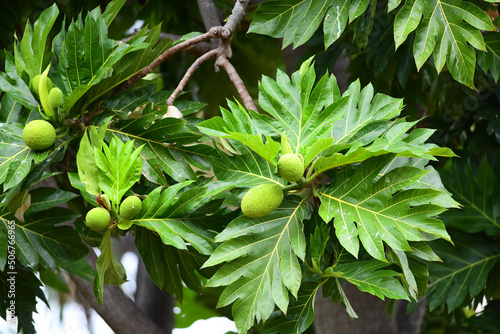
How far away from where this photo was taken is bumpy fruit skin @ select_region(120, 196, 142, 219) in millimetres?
887

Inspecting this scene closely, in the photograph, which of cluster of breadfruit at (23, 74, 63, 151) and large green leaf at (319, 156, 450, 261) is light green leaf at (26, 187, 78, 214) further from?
large green leaf at (319, 156, 450, 261)

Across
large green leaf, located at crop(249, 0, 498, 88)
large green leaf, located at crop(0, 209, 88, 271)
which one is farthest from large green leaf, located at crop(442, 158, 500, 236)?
large green leaf, located at crop(0, 209, 88, 271)

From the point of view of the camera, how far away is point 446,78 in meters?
1.87

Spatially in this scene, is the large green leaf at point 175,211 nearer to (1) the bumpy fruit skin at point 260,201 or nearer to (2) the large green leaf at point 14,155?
(1) the bumpy fruit skin at point 260,201

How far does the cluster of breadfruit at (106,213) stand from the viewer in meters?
0.87

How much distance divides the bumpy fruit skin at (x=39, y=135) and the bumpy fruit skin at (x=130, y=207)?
203 mm

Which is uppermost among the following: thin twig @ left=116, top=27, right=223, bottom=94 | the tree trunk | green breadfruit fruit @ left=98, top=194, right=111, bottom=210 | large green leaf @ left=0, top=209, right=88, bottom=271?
thin twig @ left=116, top=27, right=223, bottom=94

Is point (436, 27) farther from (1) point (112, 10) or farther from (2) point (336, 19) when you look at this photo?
(1) point (112, 10)

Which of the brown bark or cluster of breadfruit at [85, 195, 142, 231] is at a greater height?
→ cluster of breadfruit at [85, 195, 142, 231]

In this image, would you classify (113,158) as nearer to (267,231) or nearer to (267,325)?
(267,231)

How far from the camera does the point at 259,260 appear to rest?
0.91 m

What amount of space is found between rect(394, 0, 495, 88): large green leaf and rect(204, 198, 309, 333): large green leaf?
1.78 feet

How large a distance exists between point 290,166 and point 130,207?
0.88 feet

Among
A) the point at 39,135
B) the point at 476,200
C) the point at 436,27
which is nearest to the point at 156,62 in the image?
the point at 39,135
